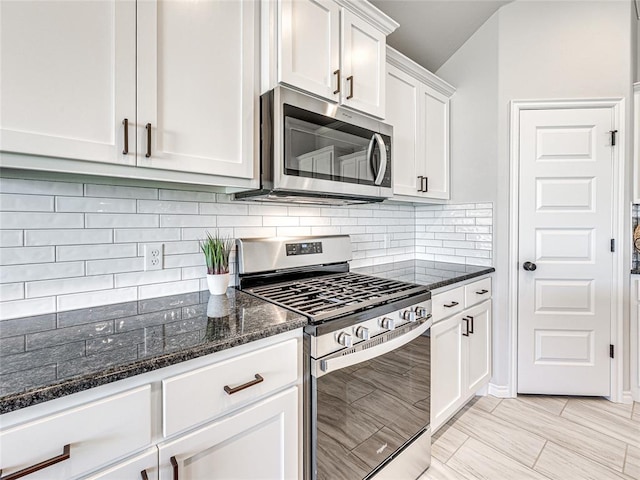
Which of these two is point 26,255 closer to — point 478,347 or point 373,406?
point 373,406

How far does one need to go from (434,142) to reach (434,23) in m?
0.84

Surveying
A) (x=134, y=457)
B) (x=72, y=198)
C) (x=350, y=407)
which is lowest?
(x=350, y=407)

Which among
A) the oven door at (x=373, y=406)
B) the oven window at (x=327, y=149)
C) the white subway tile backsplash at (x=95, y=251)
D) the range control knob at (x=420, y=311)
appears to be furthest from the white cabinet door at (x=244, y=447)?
the oven window at (x=327, y=149)

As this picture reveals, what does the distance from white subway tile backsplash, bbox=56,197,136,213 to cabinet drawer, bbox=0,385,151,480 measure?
2.69 feet

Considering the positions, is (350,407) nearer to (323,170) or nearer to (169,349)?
(169,349)

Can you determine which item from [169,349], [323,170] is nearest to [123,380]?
[169,349]

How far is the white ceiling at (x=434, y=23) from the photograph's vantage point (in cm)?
221

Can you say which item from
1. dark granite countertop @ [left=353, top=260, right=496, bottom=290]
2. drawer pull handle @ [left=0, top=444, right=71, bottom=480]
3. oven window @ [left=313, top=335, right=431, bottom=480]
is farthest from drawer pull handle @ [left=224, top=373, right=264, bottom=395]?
dark granite countertop @ [left=353, top=260, right=496, bottom=290]

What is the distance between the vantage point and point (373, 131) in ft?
5.74

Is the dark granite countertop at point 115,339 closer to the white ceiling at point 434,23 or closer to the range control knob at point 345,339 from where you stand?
the range control knob at point 345,339

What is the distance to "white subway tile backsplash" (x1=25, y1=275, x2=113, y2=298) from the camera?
45.7 inches

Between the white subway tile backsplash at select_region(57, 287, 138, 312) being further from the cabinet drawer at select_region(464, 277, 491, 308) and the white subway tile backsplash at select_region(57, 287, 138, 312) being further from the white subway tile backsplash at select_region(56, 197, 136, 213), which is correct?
the cabinet drawer at select_region(464, 277, 491, 308)

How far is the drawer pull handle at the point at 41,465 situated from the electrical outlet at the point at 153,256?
0.82m

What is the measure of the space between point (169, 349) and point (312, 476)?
2.49 ft
